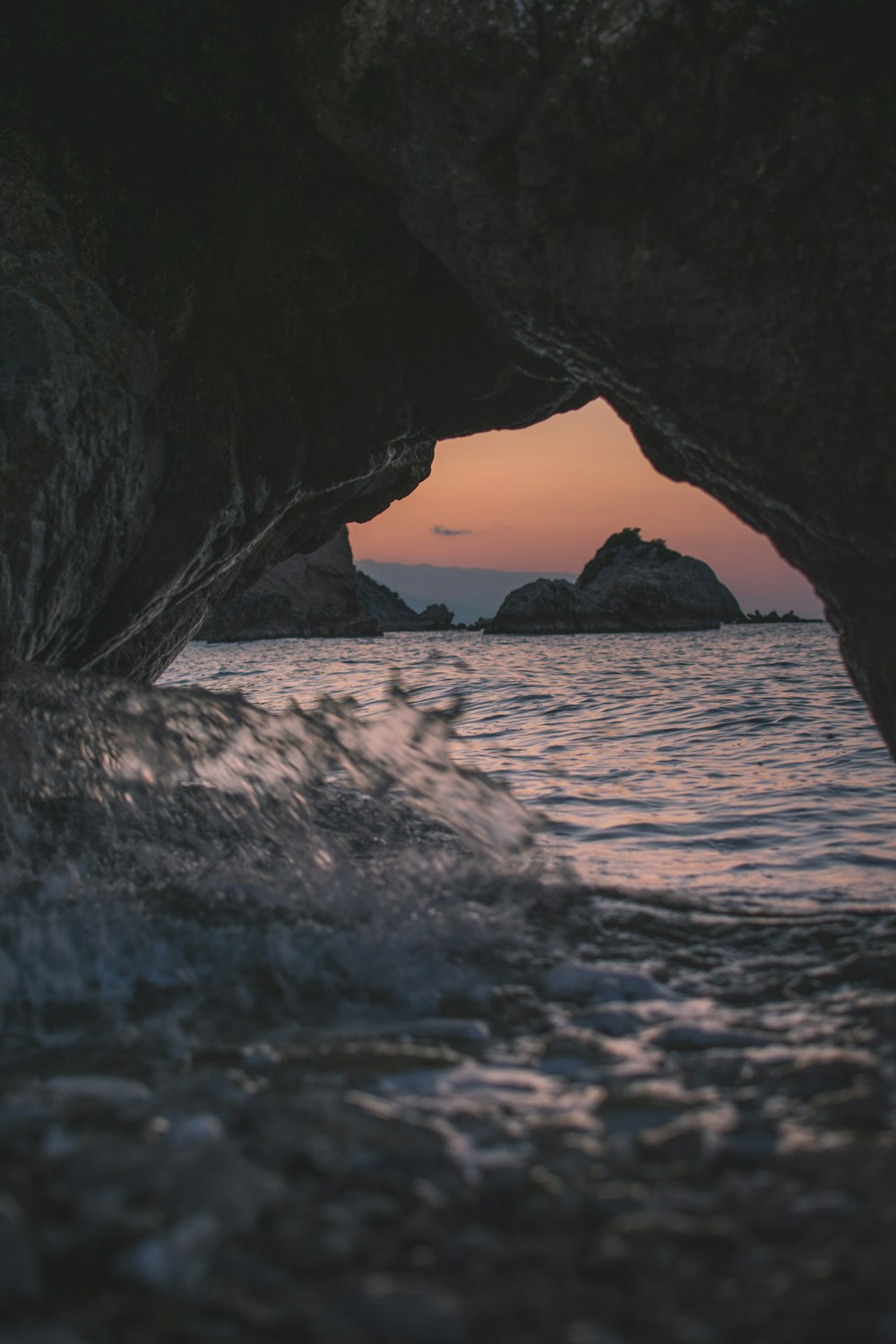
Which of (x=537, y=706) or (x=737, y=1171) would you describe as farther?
(x=537, y=706)

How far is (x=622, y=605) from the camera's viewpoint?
59.3 metres

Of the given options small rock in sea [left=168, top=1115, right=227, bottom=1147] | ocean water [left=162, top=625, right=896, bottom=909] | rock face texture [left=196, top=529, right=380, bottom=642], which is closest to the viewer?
small rock in sea [left=168, top=1115, right=227, bottom=1147]

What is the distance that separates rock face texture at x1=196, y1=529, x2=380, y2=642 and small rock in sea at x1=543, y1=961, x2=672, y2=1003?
202 ft

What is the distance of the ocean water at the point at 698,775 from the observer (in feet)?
16.4

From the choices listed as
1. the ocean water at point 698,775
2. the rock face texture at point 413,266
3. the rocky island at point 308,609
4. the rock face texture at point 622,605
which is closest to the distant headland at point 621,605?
the rock face texture at point 622,605

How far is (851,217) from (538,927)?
3246 mm

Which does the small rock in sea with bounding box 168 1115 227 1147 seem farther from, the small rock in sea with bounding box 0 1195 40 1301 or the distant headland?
the distant headland

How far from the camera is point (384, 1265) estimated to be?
5.72 feet

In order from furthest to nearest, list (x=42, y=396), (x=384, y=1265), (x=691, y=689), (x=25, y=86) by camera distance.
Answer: (x=691, y=689) → (x=25, y=86) → (x=42, y=396) → (x=384, y=1265)

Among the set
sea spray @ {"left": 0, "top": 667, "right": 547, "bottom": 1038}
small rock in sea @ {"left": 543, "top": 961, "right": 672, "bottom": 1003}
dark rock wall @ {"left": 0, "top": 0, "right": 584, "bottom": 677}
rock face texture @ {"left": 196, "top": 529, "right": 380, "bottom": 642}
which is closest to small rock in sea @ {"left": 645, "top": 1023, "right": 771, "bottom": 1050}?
small rock in sea @ {"left": 543, "top": 961, "right": 672, "bottom": 1003}

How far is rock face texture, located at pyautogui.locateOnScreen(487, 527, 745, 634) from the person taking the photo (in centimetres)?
5928

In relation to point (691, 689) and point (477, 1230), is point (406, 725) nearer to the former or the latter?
point (477, 1230)

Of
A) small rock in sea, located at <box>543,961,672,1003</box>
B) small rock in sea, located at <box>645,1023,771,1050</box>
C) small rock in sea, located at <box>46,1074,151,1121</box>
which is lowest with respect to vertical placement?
small rock in sea, located at <box>46,1074,151,1121</box>

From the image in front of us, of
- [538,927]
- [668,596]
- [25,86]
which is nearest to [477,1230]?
[538,927]
